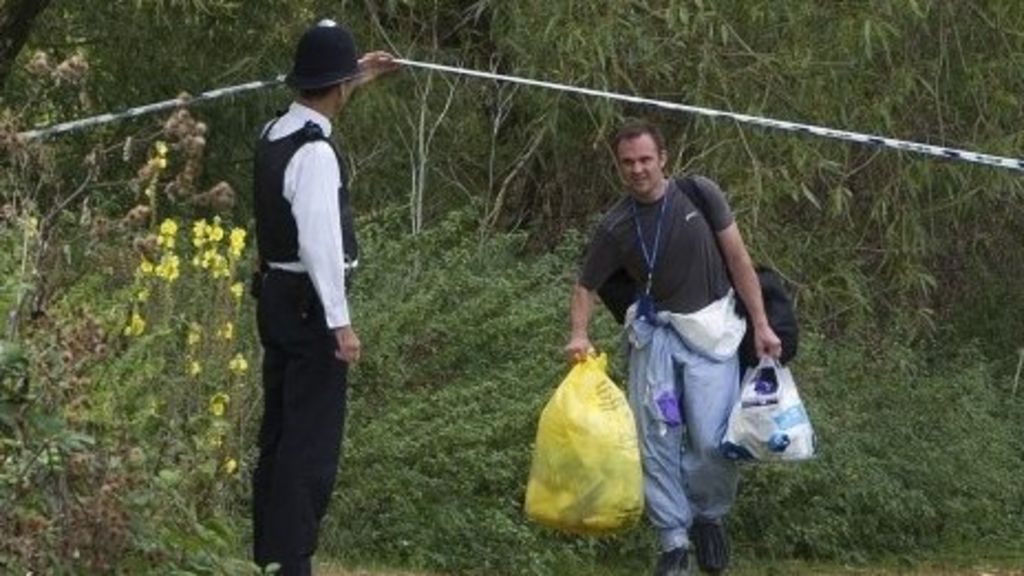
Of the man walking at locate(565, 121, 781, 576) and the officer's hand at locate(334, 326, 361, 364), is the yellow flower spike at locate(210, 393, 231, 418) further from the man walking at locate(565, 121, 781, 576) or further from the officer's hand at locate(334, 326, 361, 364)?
the officer's hand at locate(334, 326, 361, 364)

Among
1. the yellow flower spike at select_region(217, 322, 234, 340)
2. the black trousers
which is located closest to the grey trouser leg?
the yellow flower spike at select_region(217, 322, 234, 340)

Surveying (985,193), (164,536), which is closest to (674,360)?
(164,536)

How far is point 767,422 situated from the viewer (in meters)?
8.91

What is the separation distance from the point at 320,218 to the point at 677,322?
77.0 inches

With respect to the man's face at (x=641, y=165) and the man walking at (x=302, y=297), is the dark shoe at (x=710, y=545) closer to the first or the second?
the man's face at (x=641, y=165)

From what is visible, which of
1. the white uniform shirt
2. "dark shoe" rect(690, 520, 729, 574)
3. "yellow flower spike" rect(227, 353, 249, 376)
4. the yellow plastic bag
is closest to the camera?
the white uniform shirt

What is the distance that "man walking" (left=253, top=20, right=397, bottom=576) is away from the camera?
7.59m

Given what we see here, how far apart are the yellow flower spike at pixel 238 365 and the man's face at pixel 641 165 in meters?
1.53

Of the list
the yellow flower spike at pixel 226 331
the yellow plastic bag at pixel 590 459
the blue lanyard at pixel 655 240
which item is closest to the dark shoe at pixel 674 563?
the yellow plastic bag at pixel 590 459

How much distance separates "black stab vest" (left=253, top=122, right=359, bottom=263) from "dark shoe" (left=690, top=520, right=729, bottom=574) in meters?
2.10

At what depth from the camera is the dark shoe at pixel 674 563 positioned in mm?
9055

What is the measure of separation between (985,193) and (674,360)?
4.89 m

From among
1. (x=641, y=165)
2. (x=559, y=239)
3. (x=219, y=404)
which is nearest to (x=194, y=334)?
(x=219, y=404)

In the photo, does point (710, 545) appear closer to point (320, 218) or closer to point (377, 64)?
point (377, 64)
